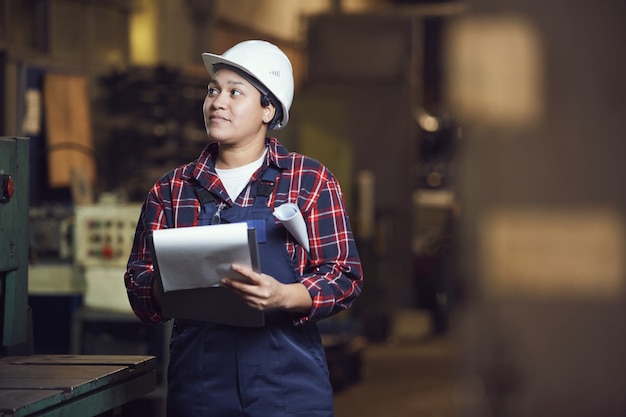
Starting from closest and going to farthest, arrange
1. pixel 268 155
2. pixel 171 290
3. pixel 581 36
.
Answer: pixel 171 290
pixel 268 155
pixel 581 36

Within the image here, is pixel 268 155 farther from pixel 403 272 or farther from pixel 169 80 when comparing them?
pixel 403 272

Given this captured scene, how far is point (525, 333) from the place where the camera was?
3.57 meters

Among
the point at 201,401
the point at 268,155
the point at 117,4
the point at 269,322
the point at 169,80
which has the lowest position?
the point at 201,401

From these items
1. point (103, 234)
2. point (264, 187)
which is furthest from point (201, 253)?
point (103, 234)

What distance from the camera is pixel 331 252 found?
2387 mm

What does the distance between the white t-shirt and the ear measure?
0.29 feet

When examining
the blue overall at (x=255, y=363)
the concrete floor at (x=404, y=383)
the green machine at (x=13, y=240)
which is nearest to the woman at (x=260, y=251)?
the blue overall at (x=255, y=363)

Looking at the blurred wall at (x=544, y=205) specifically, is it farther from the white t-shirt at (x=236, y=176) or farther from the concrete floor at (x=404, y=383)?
the concrete floor at (x=404, y=383)

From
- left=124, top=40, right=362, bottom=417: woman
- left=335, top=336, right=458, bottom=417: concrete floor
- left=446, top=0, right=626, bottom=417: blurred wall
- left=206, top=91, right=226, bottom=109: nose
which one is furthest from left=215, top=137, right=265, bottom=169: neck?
left=335, top=336, right=458, bottom=417: concrete floor

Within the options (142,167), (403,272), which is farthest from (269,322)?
(403,272)

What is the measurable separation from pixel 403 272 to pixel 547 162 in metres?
6.99

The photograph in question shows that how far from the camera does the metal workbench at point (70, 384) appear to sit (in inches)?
87.1

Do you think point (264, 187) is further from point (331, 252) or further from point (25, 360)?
point (25, 360)

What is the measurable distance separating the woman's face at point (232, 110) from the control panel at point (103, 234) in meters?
2.32
